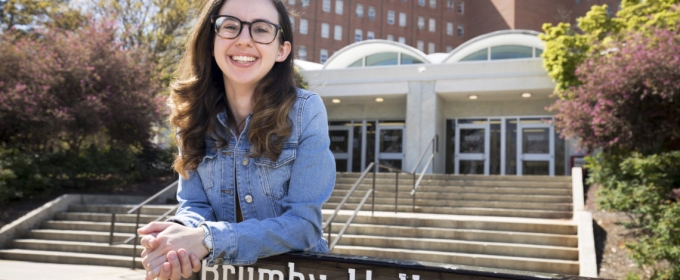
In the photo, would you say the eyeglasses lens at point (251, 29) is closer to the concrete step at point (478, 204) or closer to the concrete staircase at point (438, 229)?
the concrete staircase at point (438, 229)

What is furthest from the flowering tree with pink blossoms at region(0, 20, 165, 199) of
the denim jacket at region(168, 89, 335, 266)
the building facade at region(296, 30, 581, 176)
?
the denim jacket at region(168, 89, 335, 266)

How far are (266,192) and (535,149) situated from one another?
19.3 meters

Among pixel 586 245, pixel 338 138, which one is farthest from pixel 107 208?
pixel 338 138

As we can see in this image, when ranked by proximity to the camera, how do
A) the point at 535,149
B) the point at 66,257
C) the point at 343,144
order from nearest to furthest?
the point at 66,257, the point at 535,149, the point at 343,144

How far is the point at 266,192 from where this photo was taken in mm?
1505

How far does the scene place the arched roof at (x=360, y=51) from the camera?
793 inches

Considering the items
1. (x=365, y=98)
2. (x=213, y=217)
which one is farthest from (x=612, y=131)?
(x=213, y=217)

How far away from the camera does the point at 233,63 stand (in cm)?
157

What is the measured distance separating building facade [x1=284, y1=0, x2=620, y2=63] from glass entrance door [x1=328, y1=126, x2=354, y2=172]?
28.8 meters

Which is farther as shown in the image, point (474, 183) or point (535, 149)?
point (535, 149)

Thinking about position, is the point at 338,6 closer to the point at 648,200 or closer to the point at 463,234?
the point at 463,234

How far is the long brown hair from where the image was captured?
1480 millimetres

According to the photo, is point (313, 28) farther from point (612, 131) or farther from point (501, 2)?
point (612, 131)

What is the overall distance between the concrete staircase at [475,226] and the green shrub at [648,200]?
89 cm
